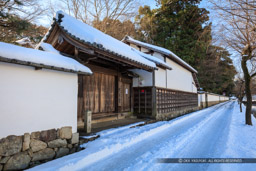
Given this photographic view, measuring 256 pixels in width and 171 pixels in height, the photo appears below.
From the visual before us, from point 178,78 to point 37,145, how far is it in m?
12.1

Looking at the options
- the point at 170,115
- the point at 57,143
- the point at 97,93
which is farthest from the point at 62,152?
the point at 170,115

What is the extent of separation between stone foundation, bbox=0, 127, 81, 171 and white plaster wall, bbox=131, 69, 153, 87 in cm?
586

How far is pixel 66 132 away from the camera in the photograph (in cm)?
382

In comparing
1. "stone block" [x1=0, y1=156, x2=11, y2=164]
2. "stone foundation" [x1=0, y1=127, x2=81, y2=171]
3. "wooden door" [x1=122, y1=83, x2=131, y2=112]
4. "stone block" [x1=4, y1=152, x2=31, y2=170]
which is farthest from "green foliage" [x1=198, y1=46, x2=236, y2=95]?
"stone block" [x1=0, y1=156, x2=11, y2=164]

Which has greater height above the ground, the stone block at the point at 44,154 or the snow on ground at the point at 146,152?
the stone block at the point at 44,154

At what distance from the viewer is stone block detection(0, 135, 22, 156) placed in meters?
2.71

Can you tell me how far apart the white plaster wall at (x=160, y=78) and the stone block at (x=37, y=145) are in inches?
282

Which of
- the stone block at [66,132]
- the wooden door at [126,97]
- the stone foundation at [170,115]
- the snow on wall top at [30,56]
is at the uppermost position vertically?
the snow on wall top at [30,56]

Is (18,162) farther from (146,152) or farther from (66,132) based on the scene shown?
(146,152)

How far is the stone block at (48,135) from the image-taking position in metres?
3.33

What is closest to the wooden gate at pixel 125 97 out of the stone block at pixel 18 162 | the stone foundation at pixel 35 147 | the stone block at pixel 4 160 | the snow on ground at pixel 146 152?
the snow on ground at pixel 146 152

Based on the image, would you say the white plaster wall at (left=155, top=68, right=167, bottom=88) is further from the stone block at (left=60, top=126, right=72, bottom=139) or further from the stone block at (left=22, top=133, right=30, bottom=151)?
the stone block at (left=22, top=133, right=30, bottom=151)

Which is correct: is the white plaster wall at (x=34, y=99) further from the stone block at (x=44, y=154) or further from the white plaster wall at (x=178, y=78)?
the white plaster wall at (x=178, y=78)

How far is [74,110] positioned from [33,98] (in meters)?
1.18
